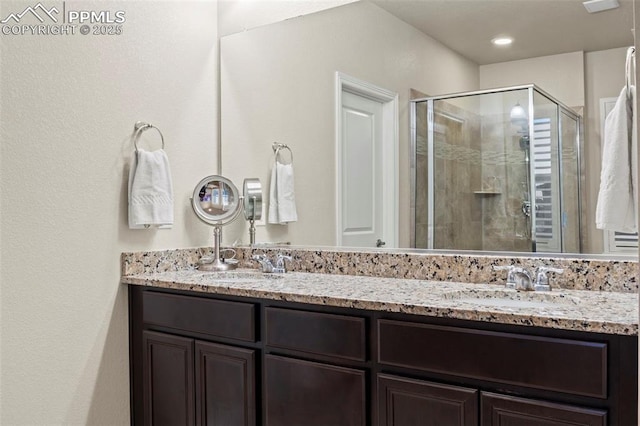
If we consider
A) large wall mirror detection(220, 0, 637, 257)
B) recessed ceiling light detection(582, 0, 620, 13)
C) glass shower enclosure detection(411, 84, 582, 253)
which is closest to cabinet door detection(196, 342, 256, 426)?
large wall mirror detection(220, 0, 637, 257)

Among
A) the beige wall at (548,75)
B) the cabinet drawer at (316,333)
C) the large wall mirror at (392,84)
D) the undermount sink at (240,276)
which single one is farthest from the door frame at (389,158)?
the cabinet drawer at (316,333)

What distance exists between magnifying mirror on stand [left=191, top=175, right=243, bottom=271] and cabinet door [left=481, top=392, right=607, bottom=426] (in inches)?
53.3

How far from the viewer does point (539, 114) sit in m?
1.88

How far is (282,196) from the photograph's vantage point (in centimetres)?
253

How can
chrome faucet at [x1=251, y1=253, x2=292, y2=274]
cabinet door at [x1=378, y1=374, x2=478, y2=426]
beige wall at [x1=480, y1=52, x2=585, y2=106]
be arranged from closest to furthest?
cabinet door at [x1=378, y1=374, x2=478, y2=426] → beige wall at [x1=480, y1=52, x2=585, y2=106] → chrome faucet at [x1=251, y1=253, x2=292, y2=274]

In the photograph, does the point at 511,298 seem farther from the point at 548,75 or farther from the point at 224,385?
the point at 224,385

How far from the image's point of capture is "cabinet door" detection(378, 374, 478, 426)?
55.8 inches

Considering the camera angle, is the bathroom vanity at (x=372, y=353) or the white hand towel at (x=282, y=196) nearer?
the bathroom vanity at (x=372, y=353)

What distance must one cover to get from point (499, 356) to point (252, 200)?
148 centimetres

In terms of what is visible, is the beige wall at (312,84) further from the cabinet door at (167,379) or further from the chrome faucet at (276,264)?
the cabinet door at (167,379)

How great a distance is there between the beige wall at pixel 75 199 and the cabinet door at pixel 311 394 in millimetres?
770

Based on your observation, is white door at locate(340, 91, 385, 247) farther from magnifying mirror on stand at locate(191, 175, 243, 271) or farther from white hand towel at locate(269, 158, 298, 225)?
magnifying mirror on stand at locate(191, 175, 243, 271)

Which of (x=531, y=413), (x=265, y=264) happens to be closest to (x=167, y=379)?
(x=265, y=264)

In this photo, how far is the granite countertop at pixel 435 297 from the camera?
4.34ft
